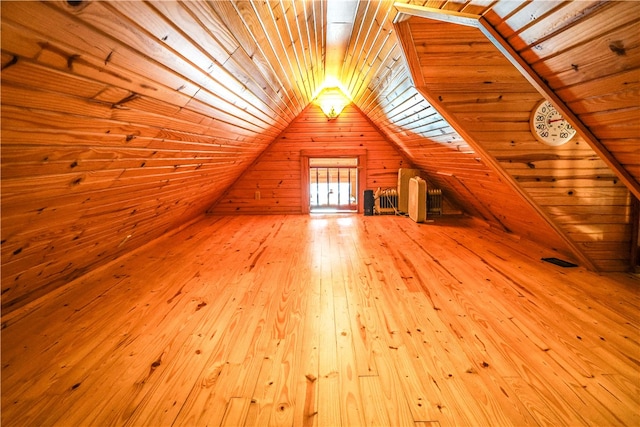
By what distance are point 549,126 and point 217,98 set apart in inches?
101

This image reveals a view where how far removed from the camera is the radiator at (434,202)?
18.0 feet

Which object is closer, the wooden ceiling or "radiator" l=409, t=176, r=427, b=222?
the wooden ceiling

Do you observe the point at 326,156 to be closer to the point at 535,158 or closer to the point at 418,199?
the point at 418,199

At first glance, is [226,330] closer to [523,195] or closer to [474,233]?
[523,195]

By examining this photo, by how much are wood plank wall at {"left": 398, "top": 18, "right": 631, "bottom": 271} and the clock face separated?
0.05 m

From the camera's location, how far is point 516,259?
10.3ft

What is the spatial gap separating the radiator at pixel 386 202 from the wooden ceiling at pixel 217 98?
2.24 metres

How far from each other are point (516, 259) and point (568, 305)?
3.42ft

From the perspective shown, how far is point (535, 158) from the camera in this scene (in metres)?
2.67

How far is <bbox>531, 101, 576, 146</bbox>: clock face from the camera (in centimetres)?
246

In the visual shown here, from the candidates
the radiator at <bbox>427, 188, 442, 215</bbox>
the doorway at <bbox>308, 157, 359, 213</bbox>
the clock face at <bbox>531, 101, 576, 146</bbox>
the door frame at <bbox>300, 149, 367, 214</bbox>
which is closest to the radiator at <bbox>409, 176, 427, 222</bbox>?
the radiator at <bbox>427, 188, 442, 215</bbox>

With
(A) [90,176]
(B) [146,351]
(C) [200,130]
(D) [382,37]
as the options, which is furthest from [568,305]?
(A) [90,176]

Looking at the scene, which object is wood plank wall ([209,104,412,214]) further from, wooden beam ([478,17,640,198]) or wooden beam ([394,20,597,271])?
wooden beam ([478,17,640,198])

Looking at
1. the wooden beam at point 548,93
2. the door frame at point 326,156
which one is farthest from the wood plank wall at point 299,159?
the wooden beam at point 548,93
